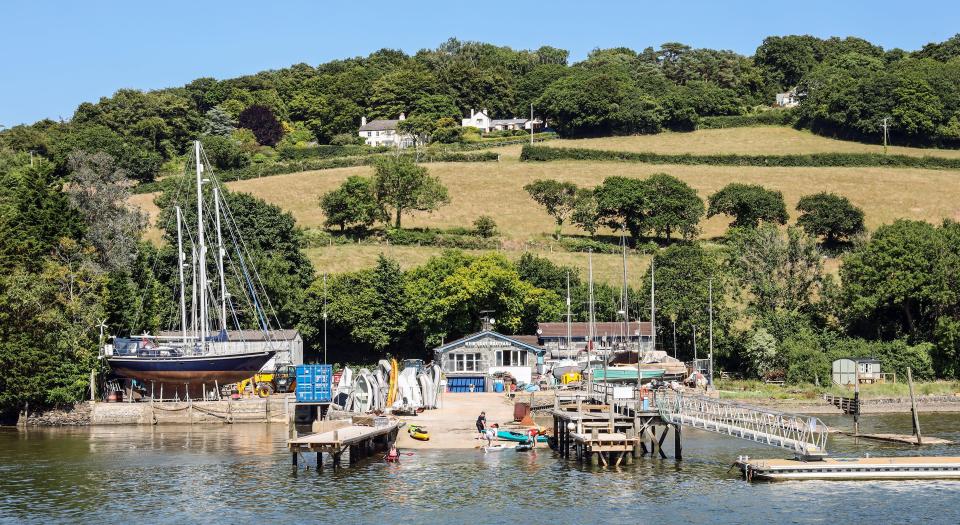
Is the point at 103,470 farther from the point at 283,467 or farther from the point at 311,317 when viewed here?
the point at 311,317

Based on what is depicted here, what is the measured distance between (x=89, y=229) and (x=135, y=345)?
22341 mm

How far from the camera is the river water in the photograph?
5141 cm

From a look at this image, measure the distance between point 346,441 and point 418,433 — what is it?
9.06 metres

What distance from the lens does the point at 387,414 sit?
75062 mm

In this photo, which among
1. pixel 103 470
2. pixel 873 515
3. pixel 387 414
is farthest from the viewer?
pixel 387 414

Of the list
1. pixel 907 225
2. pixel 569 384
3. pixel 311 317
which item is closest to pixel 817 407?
pixel 569 384

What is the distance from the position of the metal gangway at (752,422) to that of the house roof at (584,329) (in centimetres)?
3537

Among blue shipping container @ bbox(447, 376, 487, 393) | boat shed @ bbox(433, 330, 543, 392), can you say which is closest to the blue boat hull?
blue shipping container @ bbox(447, 376, 487, 393)

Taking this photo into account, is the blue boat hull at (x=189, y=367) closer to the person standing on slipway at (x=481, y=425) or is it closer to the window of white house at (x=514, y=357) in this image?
the person standing on slipway at (x=481, y=425)

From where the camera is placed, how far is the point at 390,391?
7912 cm

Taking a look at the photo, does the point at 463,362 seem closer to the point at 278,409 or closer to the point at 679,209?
the point at 278,409

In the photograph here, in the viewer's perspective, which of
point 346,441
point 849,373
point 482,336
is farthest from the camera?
point 482,336

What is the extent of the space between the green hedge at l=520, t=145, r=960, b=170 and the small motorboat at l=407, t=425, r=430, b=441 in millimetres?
110980

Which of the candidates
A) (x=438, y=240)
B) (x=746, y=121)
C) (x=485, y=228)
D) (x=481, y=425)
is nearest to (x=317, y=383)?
(x=481, y=425)
